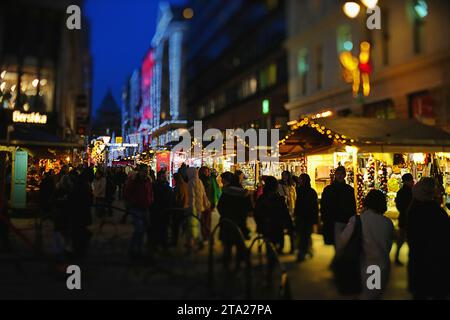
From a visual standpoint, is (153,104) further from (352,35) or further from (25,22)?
(352,35)

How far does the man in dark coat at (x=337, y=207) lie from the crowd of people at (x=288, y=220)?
2 centimetres


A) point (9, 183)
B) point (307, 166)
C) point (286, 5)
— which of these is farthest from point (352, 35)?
point (9, 183)

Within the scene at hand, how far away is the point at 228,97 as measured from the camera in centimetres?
4512

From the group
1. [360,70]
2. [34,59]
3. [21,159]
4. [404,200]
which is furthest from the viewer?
[34,59]

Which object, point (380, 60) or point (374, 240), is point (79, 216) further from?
point (380, 60)

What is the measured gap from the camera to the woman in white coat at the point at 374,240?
4.82 m

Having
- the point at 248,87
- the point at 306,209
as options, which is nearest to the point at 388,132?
the point at 306,209

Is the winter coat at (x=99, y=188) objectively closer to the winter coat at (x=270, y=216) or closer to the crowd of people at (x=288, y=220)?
the crowd of people at (x=288, y=220)

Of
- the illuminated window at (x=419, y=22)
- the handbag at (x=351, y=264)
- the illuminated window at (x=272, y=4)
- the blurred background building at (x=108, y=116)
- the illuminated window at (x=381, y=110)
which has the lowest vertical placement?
the handbag at (x=351, y=264)

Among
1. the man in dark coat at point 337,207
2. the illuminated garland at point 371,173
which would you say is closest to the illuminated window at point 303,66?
the illuminated garland at point 371,173

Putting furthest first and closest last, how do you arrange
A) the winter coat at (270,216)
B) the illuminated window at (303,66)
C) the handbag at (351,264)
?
the illuminated window at (303,66) → the winter coat at (270,216) → the handbag at (351,264)

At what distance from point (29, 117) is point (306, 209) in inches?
893

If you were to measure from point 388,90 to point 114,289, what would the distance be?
1794 centimetres

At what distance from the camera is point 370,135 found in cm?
1142
